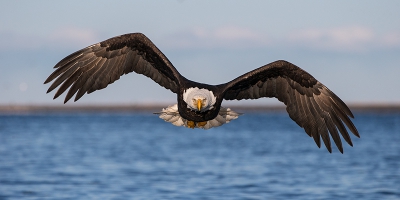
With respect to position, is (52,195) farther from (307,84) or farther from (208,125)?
(307,84)

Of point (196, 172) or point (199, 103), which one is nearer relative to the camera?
point (199, 103)

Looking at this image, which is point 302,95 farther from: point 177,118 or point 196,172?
point 196,172

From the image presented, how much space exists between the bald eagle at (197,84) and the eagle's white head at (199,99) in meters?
0.02

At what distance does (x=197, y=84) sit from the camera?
431 inches

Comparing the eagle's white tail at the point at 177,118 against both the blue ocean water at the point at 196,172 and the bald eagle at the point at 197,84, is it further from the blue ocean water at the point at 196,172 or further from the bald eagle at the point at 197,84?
the blue ocean water at the point at 196,172

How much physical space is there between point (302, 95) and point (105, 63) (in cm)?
288

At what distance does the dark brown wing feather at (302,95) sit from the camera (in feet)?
37.0

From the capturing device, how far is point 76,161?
2384 cm

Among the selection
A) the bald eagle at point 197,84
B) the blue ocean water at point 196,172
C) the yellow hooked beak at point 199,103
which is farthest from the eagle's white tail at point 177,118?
the blue ocean water at point 196,172

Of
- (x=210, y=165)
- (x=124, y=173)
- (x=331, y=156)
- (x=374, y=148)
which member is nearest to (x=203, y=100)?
(x=124, y=173)

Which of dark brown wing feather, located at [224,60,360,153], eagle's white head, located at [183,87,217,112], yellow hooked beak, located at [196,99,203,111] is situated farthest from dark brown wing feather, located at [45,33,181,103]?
dark brown wing feather, located at [224,60,360,153]

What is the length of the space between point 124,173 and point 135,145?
42.3ft

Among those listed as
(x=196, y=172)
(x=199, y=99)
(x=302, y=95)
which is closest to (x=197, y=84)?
(x=199, y=99)

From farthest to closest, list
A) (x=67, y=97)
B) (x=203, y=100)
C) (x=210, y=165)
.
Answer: (x=210, y=165)
(x=67, y=97)
(x=203, y=100)
